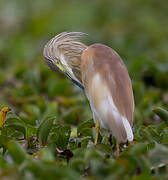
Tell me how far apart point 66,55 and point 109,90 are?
53 centimetres

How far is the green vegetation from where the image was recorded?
2.16m

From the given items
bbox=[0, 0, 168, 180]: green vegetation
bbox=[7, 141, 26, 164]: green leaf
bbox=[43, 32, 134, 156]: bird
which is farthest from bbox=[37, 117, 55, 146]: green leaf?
bbox=[7, 141, 26, 164]: green leaf

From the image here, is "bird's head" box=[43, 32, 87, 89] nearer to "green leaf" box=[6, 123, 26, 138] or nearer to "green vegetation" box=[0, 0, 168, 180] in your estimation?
"green vegetation" box=[0, 0, 168, 180]

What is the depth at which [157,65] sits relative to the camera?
438 cm

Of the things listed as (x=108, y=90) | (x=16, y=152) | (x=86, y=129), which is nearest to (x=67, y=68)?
(x=86, y=129)

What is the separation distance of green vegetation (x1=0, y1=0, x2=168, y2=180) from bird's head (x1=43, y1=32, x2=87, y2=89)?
24cm

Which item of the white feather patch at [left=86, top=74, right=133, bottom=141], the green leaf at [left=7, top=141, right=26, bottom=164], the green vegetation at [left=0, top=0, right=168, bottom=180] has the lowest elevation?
the green vegetation at [left=0, top=0, right=168, bottom=180]

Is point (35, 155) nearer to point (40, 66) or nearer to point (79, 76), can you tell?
point (79, 76)

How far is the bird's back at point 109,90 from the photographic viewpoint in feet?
7.60

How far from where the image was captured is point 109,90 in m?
2.38

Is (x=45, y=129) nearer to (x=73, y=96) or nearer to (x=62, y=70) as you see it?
(x=62, y=70)

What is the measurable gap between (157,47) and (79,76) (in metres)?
3.46

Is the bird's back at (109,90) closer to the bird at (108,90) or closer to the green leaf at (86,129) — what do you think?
the bird at (108,90)

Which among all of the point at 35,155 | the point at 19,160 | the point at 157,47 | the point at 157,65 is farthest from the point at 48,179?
the point at 157,47
